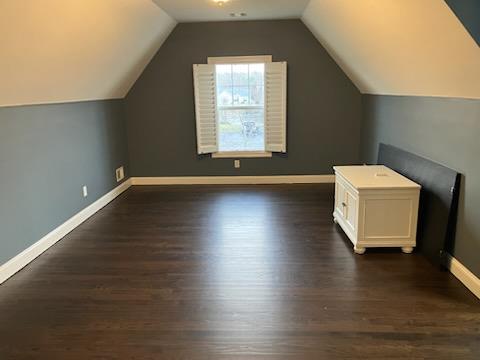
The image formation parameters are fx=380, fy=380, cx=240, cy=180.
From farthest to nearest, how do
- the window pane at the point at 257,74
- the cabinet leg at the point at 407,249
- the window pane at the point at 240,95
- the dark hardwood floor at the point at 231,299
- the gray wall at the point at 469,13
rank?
the window pane at the point at 240,95 < the window pane at the point at 257,74 < the cabinet leg at the point at 407,249 < the dark hardwood floor at the point at 231,299 < the gray wall at the point at 469,13

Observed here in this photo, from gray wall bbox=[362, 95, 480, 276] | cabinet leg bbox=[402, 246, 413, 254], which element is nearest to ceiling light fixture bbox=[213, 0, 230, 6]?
gray wall bbox=[362, 95, 480, 276]

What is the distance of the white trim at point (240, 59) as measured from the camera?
17.6 feet

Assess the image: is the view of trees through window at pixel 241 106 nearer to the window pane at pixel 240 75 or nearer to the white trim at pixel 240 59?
the window pane at pixel 240 75

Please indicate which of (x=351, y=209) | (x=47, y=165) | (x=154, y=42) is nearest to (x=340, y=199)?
(x=351, y=209)

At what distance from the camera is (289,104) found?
217 inches

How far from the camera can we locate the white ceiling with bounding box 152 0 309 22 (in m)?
4.16

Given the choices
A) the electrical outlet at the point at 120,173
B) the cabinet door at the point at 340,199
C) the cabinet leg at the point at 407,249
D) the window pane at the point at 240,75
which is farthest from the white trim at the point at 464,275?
the electrical outlet at the point at 120,173

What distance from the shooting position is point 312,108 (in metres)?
5.53

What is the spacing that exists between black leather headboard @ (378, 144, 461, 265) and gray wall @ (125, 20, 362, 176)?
2.08 m

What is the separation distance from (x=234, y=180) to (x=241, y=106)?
112 cm

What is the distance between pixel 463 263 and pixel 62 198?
365cm

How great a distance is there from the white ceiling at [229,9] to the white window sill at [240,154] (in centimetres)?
187

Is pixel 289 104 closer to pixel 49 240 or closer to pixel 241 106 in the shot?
pixel 241 106

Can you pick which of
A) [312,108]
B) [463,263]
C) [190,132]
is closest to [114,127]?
[190,132]
